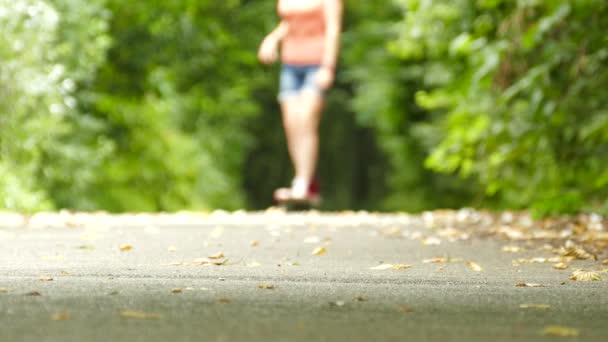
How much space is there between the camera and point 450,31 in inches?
564

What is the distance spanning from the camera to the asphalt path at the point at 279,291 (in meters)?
3.96

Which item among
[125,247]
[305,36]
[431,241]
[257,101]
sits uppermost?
[305,36]

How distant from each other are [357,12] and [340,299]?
29.5m

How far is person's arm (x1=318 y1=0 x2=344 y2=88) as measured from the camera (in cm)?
1201

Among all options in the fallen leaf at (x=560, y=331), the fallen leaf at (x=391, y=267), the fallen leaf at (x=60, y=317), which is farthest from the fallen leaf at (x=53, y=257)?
the fallen leaf at (x=560, y=331)

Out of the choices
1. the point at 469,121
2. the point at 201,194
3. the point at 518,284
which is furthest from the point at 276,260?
the point at 201,194

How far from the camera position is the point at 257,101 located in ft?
109

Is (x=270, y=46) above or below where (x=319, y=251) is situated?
above

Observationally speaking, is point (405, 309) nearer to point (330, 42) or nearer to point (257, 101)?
point (330, 42)

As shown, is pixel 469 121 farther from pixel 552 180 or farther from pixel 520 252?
pixel 520 252

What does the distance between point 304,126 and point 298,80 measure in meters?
0.52

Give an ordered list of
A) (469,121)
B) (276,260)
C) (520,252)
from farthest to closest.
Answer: (469,121)
(520,252)
(276,260)

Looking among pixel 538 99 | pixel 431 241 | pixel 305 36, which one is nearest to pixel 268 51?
pixel 305 36

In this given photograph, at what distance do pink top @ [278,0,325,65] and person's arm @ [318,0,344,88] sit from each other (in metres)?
0.08
